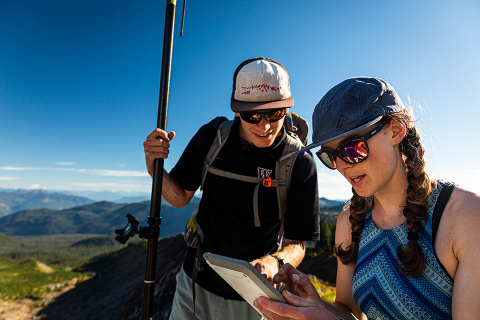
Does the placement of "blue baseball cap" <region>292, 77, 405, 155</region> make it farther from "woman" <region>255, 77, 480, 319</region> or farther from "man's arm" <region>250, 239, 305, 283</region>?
"man's arm" <region>250, 239, 305, 283</region>

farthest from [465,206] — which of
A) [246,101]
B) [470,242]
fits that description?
[246,101]

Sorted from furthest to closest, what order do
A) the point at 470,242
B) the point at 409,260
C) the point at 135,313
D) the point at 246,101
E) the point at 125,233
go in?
the point at 135,313 < the point at 246,101 < the point at 125,233 < the point at 409,260 < the point at 470,242

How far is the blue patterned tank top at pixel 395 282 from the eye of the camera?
188 centimetres

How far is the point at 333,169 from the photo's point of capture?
99.3 inches

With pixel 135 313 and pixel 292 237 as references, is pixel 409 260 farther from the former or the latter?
pixel 135 313

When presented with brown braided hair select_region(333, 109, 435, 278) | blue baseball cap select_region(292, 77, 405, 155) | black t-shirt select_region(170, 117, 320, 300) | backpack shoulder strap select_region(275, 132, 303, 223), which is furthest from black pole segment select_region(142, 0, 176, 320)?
brown braided hair select_region(333, 109, 435, 278)

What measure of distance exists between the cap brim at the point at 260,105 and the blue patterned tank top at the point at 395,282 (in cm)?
174

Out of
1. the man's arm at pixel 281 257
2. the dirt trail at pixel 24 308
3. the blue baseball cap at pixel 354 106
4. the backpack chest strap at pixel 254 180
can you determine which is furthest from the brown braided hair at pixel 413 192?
the dirt trail at pixel 24 308

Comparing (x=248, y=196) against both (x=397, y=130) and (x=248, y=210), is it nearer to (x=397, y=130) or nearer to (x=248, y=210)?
(x=248, y=210)

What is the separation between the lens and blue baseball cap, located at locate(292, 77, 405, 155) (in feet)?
6.84

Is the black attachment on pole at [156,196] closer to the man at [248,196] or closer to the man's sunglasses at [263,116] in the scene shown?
the man at [248,196]

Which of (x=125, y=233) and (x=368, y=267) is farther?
(x=125, y=233)

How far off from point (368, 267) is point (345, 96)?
1516 millimetres

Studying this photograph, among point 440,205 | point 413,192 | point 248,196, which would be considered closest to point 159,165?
point 248,196
